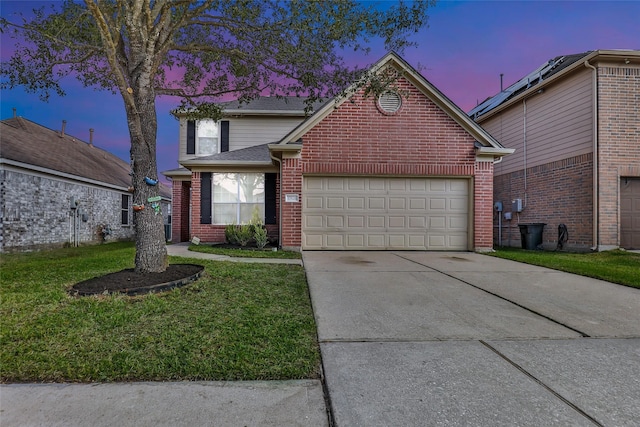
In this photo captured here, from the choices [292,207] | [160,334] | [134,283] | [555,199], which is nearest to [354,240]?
[292,207]

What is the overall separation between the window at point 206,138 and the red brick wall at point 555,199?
480 inches

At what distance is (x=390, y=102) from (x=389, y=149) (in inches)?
53.4

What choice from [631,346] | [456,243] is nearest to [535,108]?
[456,243]

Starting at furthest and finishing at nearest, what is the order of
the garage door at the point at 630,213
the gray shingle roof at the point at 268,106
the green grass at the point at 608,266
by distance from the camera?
the gray shingle roof at the point at 268,106 → the garage door at the point at 630,213 → the green grass at the point at 608,266

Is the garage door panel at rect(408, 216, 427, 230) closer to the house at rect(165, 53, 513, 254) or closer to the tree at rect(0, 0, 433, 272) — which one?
the house at rect(165, 53, 513, 254)

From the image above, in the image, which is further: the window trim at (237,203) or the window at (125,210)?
the window at (125,210)

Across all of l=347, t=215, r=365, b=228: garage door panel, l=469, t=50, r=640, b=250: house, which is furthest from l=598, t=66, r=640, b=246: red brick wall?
l=347, t=215, r=365, b=228: garage door panel

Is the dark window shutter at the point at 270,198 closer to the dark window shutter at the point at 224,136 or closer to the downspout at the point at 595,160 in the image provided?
the dark window shutter at the point at 224,136

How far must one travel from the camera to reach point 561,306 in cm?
385

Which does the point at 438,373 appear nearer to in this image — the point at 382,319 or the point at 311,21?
the point at 382,319

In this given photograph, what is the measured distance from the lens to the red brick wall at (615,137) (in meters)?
9.04

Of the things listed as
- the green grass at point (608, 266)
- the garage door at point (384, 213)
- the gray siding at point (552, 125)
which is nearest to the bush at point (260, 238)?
the garage door at point (384, 213)

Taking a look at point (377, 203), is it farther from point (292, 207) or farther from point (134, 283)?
point (134, 283)

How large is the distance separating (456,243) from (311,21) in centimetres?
707
